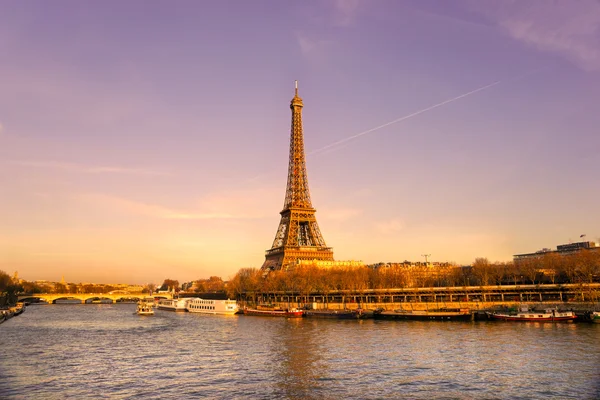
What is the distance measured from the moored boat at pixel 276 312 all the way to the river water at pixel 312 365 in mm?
28578

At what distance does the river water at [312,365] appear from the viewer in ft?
87.7

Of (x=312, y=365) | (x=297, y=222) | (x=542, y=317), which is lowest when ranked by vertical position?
(x=312, y=365)

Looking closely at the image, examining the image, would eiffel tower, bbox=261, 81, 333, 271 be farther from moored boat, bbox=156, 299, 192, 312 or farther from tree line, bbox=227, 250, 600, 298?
moored boat, bbox=156, 299, 192, 312

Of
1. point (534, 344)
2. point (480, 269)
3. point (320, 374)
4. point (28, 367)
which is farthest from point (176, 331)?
point (480, 269)

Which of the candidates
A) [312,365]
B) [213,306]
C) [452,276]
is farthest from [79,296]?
[312,365]

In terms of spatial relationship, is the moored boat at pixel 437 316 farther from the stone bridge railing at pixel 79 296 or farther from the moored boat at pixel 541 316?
the stone bridge railing at pixel 79 296

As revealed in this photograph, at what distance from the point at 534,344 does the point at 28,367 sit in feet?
136

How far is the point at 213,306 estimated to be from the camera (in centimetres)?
10106

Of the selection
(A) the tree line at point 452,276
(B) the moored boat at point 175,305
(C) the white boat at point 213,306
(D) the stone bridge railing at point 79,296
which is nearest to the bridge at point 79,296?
(D) the stone bridge railing at point 79,296

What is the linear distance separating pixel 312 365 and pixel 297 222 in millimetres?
88976

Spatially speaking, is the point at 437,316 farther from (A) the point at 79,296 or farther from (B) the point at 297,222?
(A) the point at 79,296

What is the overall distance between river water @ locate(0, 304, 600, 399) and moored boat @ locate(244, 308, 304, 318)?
28578mm

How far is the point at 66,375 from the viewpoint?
1252 inches

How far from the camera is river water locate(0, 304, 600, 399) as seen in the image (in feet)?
87.7
